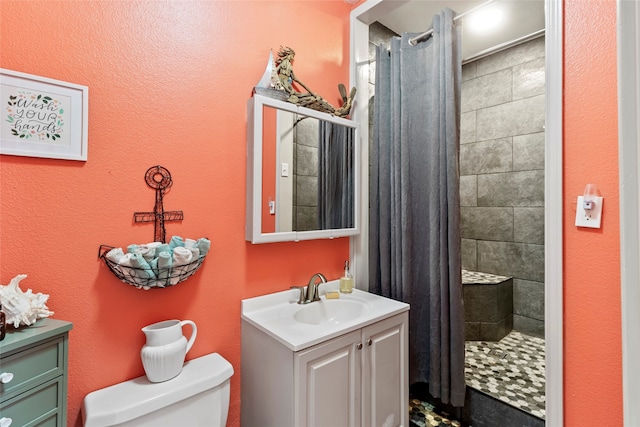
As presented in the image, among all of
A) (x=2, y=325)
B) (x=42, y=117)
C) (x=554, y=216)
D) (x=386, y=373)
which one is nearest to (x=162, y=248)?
(x=2, y=325)

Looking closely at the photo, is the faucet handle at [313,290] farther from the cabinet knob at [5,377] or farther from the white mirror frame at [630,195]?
the white mirror frame at [630,195]

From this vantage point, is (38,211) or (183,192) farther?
(183,192)

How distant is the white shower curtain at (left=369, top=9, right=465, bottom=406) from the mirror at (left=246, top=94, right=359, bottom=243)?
21 cm

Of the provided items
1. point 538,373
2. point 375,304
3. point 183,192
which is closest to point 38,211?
point 183,192

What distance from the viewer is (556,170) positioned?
1.14 m

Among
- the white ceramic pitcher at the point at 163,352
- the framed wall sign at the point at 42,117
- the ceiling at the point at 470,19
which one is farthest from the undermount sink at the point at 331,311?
the ceiling at the point at 470,19

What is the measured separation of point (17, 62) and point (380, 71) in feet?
5.47

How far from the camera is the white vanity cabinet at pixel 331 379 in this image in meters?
1.12

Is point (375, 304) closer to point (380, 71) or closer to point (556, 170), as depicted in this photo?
point (556, 170)

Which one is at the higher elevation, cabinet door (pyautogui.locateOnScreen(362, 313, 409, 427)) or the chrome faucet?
the chrome faucet

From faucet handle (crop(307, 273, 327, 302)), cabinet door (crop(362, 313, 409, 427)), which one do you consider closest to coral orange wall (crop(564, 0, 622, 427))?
cabinet door (crop(362, 313, 409, 427))

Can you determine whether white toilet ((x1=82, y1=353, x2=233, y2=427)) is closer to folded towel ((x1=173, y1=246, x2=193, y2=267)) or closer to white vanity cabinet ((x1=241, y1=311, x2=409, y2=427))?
white vanity cabinet ((x1=241, y1=311, x2=409, y2=427))

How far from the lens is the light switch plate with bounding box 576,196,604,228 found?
1048mm

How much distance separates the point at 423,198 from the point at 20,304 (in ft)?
5.61
